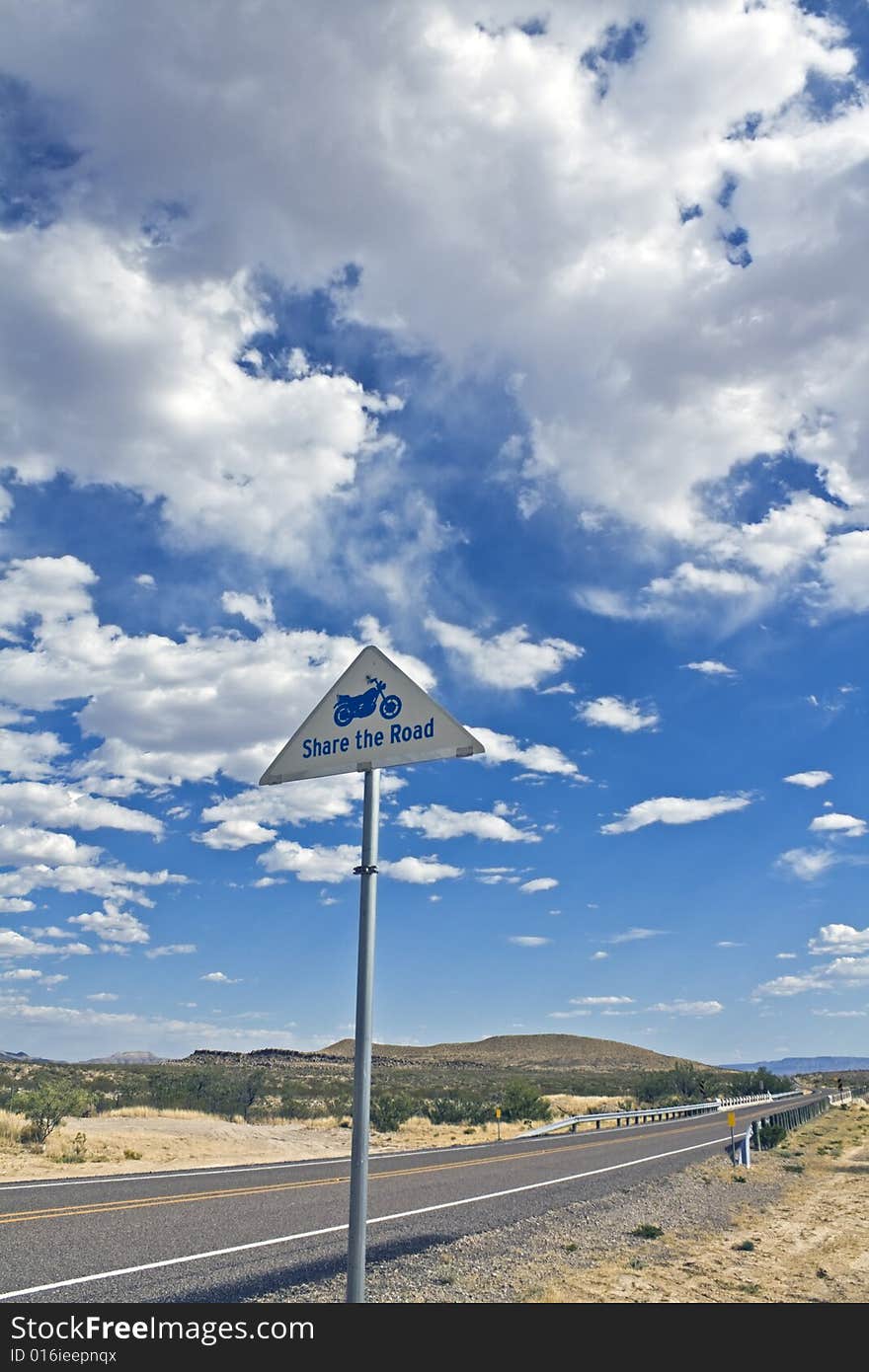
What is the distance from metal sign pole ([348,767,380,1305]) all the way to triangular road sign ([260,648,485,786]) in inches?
15.1

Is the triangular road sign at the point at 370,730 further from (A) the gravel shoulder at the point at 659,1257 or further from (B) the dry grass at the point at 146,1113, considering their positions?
(B) the dry grass at the point at 146,1113

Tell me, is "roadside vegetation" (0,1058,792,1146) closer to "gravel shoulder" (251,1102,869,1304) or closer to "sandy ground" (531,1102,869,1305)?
"gravel shoulder" (251,1102,869,1304)

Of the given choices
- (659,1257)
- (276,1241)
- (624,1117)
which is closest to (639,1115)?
(624,1117)

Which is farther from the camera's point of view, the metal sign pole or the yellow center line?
the yellow center line

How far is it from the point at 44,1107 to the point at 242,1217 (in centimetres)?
1457

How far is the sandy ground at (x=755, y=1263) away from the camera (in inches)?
409

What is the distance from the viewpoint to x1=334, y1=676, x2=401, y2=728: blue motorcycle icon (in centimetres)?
527

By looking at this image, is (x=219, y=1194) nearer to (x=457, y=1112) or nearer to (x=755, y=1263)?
(x=755, y=1263)

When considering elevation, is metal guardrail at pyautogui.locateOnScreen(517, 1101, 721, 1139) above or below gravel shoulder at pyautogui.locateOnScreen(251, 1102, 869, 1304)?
below

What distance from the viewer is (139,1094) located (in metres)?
41.2

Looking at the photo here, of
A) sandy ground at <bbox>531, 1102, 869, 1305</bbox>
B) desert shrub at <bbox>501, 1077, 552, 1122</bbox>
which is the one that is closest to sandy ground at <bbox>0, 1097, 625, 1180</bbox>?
desert shrub at <bbox>501, 1077, 552, 1122</bbox>

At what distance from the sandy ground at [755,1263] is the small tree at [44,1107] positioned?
17.8 m
